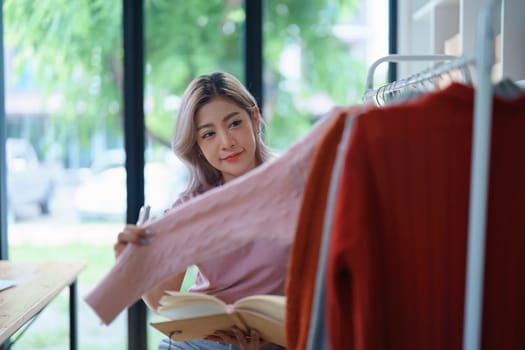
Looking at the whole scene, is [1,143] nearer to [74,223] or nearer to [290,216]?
[74,223]

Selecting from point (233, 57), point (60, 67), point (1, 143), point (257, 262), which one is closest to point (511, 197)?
point (257, 262)

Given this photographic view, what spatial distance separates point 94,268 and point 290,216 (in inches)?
88.2

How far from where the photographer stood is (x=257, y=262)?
1609mm

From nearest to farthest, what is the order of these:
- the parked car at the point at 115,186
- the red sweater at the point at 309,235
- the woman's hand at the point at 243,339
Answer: the red sweater at the point at 309,235 < the woman's hand at the point at 243,339 < the parked car at the point at 115,186

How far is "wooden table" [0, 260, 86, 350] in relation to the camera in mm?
1473

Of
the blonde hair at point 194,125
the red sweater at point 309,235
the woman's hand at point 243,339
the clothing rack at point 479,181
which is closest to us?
the clothing rack at point 479,181

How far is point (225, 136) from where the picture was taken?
5.50ft

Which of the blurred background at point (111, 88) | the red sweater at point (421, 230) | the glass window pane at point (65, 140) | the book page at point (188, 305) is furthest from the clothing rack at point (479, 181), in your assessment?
the glass window pane at point (65, 140)

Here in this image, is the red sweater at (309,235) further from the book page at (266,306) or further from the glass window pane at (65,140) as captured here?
the glass window pane at (65,140)

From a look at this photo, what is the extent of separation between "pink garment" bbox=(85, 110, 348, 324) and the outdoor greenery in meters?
1.66

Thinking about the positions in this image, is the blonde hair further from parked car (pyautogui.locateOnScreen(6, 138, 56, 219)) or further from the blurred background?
parked car (pyautogui.locateOnScreen(6, 138, 56, 219))

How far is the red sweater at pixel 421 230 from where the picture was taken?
940mm

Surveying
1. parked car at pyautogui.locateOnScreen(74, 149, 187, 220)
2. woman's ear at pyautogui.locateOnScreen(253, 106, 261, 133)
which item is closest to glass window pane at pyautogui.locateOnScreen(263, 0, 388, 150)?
parked car at pyautogui.locateOnScreen(74, 149, 187, 220)

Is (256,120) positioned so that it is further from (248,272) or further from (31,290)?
(31,290)
